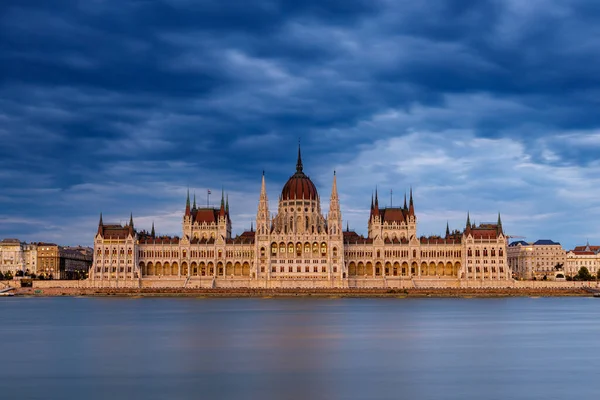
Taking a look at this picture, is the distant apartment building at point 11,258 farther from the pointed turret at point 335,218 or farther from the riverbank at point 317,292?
the pointed turret at point 335,218

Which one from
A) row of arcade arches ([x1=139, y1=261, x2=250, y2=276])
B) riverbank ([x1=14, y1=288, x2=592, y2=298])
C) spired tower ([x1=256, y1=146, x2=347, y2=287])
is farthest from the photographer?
row of arcade arches ([x1=139, y1=261, x2=250, y2=276])

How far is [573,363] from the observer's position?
4700 centimetres

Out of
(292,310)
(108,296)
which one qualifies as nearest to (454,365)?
(292,310)

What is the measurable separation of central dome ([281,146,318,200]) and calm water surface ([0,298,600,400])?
255 feet

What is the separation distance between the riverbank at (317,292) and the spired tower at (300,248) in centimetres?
648

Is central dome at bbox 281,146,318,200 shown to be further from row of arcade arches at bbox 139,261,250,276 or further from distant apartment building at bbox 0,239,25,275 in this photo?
distant apartment building at bbox 0,239,25,275

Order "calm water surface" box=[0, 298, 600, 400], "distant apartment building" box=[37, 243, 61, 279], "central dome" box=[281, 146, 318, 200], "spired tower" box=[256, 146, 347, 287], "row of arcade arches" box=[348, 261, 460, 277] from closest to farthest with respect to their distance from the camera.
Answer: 1. "calm water surface" box=[0, 298, 600, 400]
2. "spired tower" box=[256, 146, 347, 287]
3. "row of arcade arches" box=[348, 261, 460, 277]
4. "central dome" box=[281, 146, 318, 200]
5. "distant apartment building" box=[37, 243, 61, 279]

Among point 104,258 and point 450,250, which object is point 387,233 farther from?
point 104,258

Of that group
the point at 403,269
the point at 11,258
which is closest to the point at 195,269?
the point at 403,269

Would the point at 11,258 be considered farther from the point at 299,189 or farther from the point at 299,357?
the point at 299,357

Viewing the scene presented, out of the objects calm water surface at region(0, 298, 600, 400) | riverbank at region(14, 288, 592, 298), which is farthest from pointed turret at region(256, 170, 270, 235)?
calm water surface at region(0, 298, 600, 400)

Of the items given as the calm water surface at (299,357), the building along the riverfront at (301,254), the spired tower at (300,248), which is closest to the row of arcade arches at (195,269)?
the building along the riverfront at (301,254)

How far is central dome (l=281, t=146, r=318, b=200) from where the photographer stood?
160 metres

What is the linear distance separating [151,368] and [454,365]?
1506 centimetres
